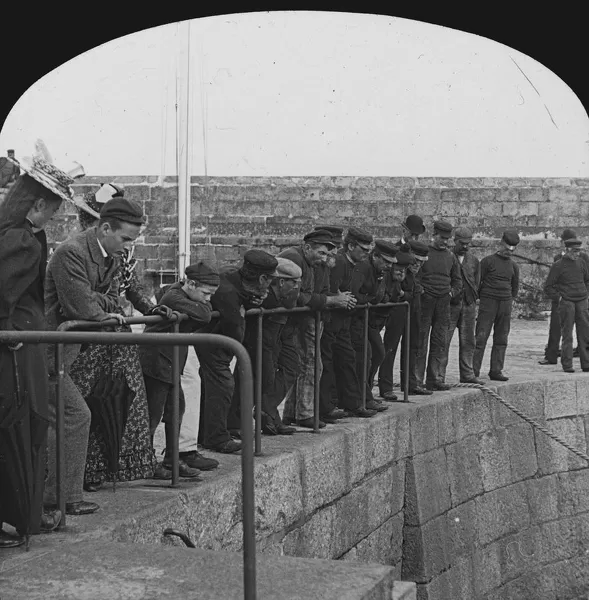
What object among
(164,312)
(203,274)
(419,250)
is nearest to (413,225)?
(419,250)

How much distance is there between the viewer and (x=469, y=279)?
39.0ft

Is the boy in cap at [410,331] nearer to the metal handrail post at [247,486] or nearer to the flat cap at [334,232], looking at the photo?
the flat cap at [334,232]

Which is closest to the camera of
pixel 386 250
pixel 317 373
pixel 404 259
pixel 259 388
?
pixel 259 388

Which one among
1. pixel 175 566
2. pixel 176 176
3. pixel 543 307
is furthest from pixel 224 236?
pixel 175 566

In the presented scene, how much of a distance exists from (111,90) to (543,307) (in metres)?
8.46

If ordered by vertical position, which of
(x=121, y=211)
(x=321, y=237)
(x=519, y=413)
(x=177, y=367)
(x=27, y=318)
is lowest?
(x=519, y=413)

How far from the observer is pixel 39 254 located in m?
4.95

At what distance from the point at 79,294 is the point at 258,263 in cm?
172

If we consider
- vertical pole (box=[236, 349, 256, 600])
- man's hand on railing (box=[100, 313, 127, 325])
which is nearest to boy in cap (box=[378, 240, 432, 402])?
man's hand on railing (box=[100, 313, 127, 325])

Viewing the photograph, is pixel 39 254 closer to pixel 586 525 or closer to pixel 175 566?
pixel 175 566

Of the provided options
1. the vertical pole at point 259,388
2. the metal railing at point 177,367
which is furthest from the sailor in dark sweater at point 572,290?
the vertical pole at point 259,388

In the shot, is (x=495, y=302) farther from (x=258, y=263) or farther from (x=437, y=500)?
(x=258, y=263)

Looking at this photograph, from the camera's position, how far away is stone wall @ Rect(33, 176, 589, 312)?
19.7m

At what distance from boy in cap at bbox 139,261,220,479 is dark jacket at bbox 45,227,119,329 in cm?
53
